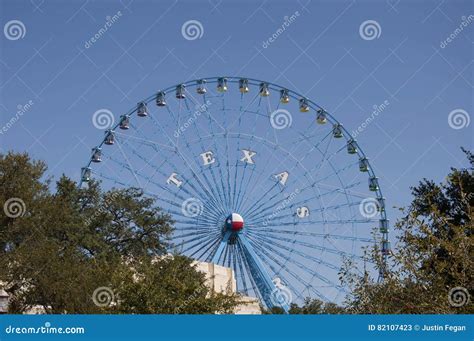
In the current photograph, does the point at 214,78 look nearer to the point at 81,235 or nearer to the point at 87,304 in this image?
the point at 81,235

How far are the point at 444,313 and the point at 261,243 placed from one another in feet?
102

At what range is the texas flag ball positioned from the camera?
45.8m

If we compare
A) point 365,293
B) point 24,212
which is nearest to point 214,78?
point 24,212

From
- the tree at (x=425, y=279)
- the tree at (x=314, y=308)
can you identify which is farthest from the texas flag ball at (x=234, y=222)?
the tree at (x=425, y=279)
